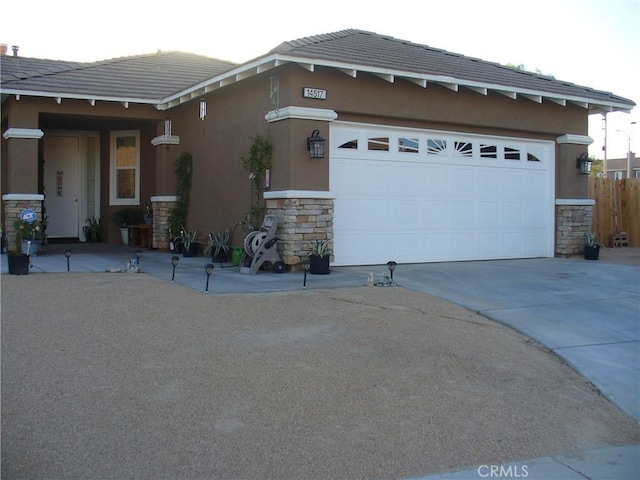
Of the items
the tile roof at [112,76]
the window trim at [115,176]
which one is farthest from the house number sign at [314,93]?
the window trim at [115,176]

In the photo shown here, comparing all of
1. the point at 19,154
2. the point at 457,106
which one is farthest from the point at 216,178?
the point at 457,106

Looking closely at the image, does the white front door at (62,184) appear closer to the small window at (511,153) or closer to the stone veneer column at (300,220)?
the stone veneer column at (300,220)

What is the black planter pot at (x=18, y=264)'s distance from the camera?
10.6 meters

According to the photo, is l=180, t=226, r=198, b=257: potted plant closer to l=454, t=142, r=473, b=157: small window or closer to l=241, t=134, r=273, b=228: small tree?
l=241, t=134, r=273, b=228: small tree

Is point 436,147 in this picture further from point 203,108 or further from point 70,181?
point 70,181

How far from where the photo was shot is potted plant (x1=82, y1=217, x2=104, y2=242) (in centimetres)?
Answer: 1825

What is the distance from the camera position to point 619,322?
8.55 meters

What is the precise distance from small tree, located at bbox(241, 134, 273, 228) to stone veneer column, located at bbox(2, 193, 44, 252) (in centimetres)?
469

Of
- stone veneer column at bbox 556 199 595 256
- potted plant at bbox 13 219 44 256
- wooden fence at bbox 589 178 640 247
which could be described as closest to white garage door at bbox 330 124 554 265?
stone veneer column at bbox 556 199 595 256

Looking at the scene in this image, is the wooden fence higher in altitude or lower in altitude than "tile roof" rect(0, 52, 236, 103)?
lower

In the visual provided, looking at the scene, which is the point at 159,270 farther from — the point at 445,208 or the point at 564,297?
the point at 564,297

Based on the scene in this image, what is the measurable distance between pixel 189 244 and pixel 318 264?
13.9ft

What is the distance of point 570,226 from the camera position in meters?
14.5

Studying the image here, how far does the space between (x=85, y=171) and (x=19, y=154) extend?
4554 millimetres
